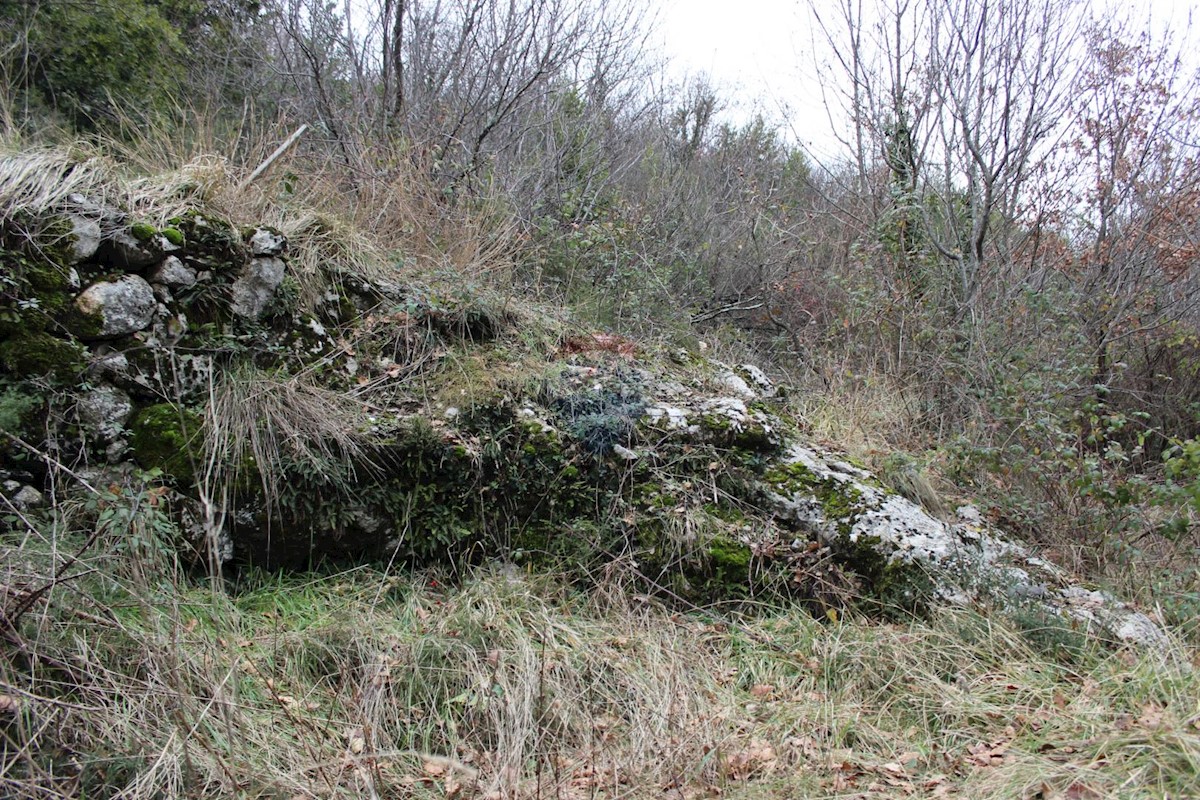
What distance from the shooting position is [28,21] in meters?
5.34

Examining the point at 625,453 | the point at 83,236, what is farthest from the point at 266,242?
the point at 625,453

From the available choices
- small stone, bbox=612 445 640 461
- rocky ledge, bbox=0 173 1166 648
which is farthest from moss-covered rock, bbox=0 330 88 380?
small stone, bbox=612 445 640 461

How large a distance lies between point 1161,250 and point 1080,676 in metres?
5.12

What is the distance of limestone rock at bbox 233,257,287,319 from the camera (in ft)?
12.0

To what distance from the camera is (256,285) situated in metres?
3.71

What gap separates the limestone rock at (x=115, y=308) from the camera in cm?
319

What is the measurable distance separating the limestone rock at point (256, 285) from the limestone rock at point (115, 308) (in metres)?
0.38

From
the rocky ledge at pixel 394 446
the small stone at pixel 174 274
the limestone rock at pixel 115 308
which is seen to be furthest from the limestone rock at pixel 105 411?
the small stone at pixel 174 274

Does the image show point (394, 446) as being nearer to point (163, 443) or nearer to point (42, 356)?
point (163, 443)

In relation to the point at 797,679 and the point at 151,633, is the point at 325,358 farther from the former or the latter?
the point at 797,679

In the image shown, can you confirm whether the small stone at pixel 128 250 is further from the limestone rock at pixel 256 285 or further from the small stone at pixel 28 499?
the small stone at pixel 28 499

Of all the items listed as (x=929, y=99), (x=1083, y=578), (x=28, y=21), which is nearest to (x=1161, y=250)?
(x=929, y=99)

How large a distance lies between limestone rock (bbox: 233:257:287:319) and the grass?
51.7 inches

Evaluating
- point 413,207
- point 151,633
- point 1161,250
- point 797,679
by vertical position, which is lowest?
point 151,633
